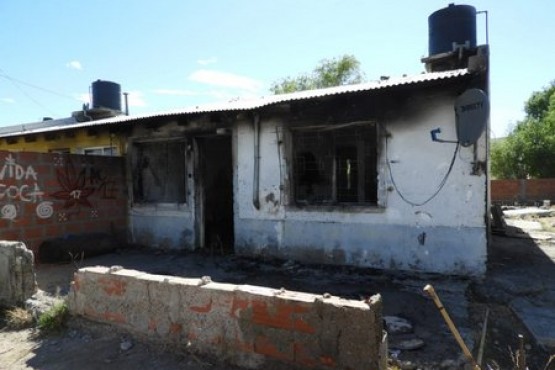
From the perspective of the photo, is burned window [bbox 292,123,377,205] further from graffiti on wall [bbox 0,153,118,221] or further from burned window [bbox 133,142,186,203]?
graffiti on wall [bbox 0,153,118,221]

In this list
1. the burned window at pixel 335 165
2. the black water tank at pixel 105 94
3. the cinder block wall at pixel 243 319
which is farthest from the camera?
the black water tank at pixel 105 94

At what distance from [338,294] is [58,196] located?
19.6 ft

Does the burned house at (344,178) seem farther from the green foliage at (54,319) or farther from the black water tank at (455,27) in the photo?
the black water tank at (455,27)

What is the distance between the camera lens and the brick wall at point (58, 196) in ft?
22.9

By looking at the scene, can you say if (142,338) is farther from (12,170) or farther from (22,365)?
(12,170)

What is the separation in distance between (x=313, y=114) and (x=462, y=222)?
288cm

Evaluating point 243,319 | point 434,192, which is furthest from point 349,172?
point 243,319

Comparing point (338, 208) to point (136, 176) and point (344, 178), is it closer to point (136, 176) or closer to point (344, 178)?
point (344, 178)

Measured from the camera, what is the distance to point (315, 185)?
693cm

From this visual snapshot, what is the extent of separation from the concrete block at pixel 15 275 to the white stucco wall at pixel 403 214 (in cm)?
367

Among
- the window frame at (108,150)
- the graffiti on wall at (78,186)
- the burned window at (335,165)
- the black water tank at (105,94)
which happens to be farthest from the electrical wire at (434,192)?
the black water tank at (105,94)

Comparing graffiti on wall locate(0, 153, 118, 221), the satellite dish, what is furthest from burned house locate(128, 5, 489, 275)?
graffiti on wall locate(0, 153, 118, 221)

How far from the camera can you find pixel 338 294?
507cm

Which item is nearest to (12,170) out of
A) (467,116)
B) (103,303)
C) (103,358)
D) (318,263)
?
(103,303)
